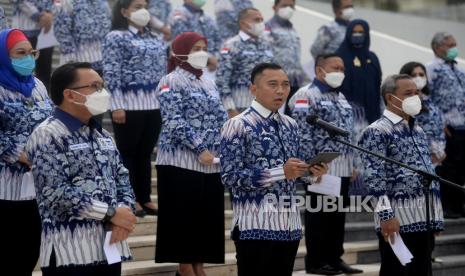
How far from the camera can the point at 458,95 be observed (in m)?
10.6

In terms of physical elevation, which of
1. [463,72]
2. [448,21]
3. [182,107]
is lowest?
[182,107]

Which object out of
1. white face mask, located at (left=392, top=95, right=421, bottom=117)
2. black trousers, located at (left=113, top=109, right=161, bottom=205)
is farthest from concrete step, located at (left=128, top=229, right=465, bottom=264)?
white face mask, located at (left=392, top=95, right=421, bottom=117)

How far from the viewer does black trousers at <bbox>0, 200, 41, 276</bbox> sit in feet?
20.4

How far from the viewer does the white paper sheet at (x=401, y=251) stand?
694cm

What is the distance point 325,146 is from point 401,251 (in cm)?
149

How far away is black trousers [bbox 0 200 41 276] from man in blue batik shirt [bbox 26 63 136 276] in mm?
905

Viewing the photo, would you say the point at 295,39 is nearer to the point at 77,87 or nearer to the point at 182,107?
the point at 182,107

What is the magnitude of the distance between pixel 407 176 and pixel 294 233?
1.23 meters

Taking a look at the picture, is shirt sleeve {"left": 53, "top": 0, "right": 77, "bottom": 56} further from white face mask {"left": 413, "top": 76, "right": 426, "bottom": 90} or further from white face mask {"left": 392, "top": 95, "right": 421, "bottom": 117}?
white face mask {"left": 392, "top": 95, "right": 421, "bottom": 117}

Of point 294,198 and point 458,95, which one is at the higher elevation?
point 458,95

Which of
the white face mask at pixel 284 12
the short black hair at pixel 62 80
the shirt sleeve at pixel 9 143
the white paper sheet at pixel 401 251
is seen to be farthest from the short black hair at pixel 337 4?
the short black hair at pixel 62 80

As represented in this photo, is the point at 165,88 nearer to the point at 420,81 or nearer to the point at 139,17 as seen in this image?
the point at 139,17

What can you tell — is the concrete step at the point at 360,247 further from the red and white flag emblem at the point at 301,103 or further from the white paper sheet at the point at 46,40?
the white paper sheet at the point at 46,40

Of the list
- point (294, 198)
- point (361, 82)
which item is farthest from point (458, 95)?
point (294, 198)
